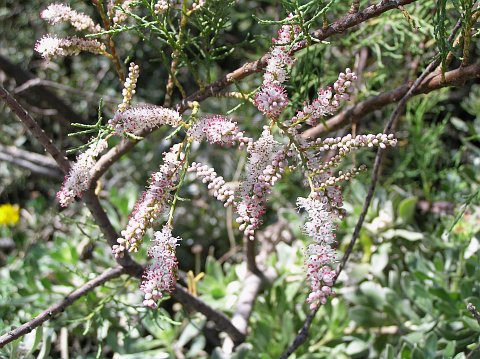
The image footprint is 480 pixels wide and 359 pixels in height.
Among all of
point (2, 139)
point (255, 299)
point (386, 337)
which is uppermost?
point (2, 139)

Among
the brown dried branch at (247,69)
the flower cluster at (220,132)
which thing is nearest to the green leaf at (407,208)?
the brown dried branch at (247,69)

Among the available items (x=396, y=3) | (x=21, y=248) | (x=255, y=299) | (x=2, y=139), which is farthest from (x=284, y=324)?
(x=2, y=139)

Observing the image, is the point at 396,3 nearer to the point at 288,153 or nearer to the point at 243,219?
the point at 288,153

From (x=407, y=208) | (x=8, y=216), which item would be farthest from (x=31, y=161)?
(x=407, y=208)

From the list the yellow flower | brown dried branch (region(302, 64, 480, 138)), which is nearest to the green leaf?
brown dried branch (region(302, 64, 480, 138))

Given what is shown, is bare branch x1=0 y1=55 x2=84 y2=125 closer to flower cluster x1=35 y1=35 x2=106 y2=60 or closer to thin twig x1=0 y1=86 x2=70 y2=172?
thin twig x1=0 y1=86 x2=70 y2=172

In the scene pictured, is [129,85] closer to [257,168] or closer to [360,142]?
[257,168]
